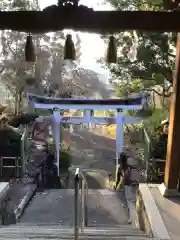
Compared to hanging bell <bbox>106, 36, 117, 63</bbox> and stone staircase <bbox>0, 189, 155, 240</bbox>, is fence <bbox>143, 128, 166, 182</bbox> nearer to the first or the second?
stone staircase <bbox>0, 189, 155, 240</bbox>

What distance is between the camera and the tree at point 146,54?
9.93 meters

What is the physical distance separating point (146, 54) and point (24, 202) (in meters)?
5.03

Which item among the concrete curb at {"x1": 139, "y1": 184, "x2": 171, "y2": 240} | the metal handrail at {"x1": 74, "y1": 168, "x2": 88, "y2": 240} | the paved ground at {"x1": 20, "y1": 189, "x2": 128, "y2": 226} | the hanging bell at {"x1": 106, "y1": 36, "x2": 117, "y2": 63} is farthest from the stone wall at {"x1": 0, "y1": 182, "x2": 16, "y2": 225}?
the hanging bell at {"x1": 106, "y1": 36, "x2": 117, "y2": 63}

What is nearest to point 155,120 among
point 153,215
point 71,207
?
point 71,207

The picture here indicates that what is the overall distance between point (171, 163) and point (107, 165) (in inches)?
280

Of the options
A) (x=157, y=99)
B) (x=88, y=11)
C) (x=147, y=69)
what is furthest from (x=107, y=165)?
(x=88, y=11)

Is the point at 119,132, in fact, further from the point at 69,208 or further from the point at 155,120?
the point at 69,208

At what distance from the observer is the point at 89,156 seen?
47.9 ft

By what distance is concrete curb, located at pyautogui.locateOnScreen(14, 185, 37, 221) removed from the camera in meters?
7.04

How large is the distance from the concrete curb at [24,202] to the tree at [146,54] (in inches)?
160

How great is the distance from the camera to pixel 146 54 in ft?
33.3

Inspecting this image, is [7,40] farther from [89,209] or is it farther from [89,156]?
[89,209]

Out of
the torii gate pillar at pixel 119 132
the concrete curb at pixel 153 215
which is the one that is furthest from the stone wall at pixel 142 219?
the torii gate pillar at pixel 119 132

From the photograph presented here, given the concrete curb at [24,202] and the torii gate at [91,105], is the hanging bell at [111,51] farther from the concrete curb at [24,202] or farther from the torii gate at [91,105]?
the torii gate at [91,105]
